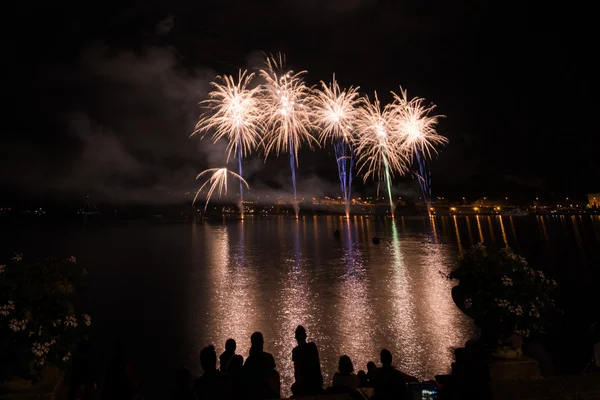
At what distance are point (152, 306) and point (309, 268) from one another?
39.0 feet

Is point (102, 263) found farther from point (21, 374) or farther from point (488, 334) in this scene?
point (488, 334)

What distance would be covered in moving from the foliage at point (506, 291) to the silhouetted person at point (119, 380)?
6211 millimetres

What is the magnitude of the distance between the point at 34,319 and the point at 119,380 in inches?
69.3

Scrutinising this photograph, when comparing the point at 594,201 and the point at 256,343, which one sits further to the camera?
the point at 594,201

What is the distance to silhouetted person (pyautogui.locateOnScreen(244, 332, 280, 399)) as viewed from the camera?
5.45m

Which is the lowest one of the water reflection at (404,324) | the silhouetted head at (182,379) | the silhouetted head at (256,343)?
the water reflection at (404,324)

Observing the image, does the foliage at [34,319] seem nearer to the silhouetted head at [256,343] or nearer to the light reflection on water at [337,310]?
the silhouetted head at [256,343]

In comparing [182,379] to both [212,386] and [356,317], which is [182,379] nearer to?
[212,386]

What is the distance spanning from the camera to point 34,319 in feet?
16.6

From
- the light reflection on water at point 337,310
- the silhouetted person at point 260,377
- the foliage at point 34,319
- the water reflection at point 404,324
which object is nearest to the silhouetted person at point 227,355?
the silhouetted person at point 260,377

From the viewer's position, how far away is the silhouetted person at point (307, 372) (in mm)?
6132

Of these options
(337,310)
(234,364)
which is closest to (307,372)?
(234,364)

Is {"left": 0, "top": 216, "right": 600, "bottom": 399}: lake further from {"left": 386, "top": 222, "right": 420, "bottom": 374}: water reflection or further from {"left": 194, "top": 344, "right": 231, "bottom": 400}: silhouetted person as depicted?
{"left": 194, "top": 344, "right": 231, "bottom": 400}: silhouetted person

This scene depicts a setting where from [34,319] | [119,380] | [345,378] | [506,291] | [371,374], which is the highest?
[34,319]
